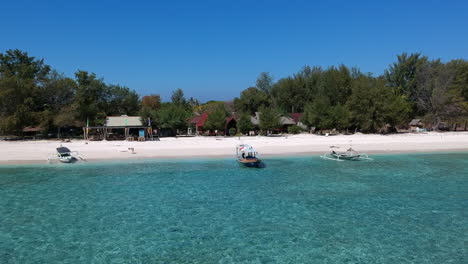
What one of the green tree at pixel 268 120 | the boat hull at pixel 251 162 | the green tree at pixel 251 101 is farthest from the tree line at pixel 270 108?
the boat hull at pixel 251 162

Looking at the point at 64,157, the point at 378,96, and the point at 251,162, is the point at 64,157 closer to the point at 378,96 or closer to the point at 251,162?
the point at 251,162

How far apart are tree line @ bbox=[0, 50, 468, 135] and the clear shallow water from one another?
2259 cm

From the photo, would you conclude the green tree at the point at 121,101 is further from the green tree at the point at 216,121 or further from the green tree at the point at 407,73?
the green tree at the point at 407,73

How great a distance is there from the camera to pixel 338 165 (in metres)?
28.3

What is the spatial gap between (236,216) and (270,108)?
43.7 meters

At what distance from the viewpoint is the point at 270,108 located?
5741 centimetres

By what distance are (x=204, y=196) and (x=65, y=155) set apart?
59.0 ft

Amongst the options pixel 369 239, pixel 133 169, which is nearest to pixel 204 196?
pixel 369 239

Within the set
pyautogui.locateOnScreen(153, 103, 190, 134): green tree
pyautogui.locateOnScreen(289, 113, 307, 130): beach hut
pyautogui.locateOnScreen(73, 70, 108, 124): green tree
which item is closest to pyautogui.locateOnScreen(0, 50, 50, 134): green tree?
pyautogui.locateOnScreen(73, 70, 108, 124): green tree

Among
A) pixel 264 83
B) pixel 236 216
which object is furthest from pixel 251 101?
pixel 236 216

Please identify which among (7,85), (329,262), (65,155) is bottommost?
(329,262)

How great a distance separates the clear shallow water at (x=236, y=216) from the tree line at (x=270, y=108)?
22.6 m

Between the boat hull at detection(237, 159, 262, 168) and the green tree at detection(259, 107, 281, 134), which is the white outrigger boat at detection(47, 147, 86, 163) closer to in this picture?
the boat hull at detection(237, 159, 262, 168)

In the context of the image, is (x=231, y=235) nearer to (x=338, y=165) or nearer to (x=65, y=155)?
(x=338, y=165)
